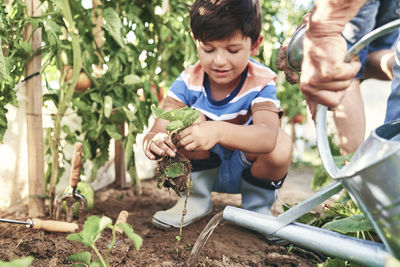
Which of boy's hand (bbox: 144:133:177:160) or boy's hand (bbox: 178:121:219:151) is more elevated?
boy's hand (bbox: 178:121:219:151)

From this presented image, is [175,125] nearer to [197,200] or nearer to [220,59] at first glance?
[220,59]

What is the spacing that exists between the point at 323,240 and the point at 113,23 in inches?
38.9

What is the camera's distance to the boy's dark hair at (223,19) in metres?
1.22

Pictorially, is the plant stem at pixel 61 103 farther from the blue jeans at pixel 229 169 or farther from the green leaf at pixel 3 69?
the blue jeans at pixel 229 169

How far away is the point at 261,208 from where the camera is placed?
4.60 ft

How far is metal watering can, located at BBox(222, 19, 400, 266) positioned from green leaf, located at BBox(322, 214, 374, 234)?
206 millimetres

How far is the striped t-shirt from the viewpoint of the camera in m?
1.33

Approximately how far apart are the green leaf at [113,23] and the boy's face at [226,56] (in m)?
0.28

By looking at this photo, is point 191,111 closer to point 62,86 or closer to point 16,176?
point 62,86

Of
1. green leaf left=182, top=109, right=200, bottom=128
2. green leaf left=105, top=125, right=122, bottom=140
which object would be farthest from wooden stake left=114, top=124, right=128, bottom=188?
green leaf left=182, top=109, right=200, bottom=128

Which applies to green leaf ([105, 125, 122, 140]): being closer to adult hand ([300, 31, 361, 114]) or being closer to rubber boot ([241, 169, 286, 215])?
rubber boot ([241, 169, 286, 215])

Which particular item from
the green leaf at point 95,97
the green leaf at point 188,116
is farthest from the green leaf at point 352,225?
the green leaf at point 95,97

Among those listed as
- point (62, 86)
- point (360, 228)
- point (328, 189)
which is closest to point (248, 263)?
point (360, 228)

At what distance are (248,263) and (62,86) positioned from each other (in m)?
0.82
